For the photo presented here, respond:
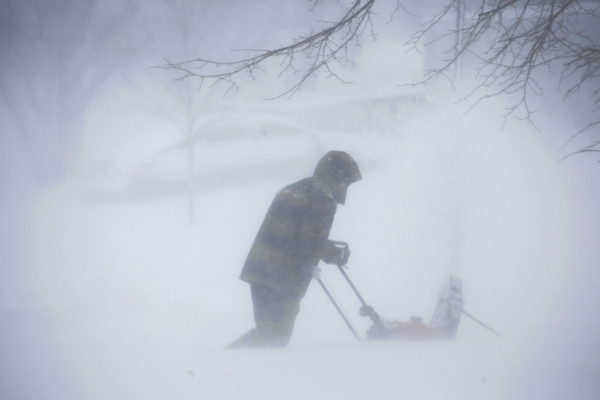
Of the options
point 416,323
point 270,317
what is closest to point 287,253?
point 270,317

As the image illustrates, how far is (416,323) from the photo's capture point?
3.07 meters

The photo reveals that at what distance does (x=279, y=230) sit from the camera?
2549mm

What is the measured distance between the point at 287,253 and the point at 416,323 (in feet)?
4.56

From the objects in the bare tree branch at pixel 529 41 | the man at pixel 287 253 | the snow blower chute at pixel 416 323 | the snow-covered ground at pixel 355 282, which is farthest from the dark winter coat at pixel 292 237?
the bare tree branch at pixel 529 41

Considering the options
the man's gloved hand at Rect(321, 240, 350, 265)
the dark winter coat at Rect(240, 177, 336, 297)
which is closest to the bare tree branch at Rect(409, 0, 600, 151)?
the dark winter coat at Rect(240, 177, 336, 297)

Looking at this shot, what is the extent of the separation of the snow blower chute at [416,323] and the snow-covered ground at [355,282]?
0.34 m

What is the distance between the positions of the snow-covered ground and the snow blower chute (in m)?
0.34

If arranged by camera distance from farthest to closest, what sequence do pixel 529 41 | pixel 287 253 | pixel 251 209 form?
1. pixel 251 209
2. pixel 287 253
3. pixel 529 41

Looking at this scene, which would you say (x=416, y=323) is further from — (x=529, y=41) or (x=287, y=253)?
(x=529, y=41)

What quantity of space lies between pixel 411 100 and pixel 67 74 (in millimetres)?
9807

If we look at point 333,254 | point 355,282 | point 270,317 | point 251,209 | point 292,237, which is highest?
point 251,209

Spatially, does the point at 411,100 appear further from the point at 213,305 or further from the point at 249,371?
the point at 249,371

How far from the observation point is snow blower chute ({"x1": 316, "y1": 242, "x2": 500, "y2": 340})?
289cm

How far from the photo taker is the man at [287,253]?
2537 millimetres
